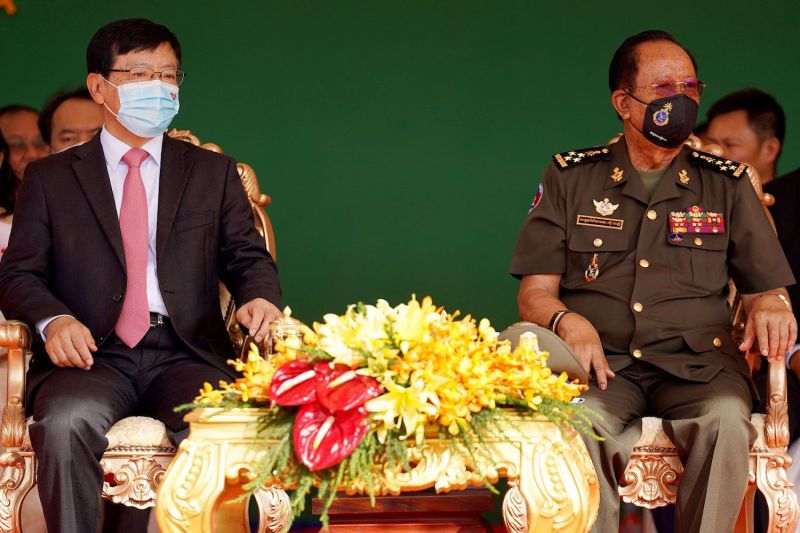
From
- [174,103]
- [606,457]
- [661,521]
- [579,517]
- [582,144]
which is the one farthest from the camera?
[582,144]

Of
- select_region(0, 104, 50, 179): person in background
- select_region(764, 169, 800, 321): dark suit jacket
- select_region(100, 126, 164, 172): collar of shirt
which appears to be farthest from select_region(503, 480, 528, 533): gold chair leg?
select_region(0, 104, 50, 179): person in background

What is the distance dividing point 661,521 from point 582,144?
177 centimetres

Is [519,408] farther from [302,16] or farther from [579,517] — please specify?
[302,16]

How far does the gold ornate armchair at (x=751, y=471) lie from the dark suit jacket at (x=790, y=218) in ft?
2.82

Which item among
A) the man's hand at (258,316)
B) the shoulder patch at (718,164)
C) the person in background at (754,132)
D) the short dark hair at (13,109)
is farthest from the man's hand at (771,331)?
the short dark hair at (13,109)

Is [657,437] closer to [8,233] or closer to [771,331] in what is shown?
[771,331]

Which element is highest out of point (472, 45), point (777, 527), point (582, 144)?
point (472, 45)

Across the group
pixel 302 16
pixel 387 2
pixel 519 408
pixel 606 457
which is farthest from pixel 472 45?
pixel 519 408

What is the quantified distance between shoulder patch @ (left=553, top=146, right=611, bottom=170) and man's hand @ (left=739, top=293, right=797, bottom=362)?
2.51 feet

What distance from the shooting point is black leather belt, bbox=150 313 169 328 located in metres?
3.77

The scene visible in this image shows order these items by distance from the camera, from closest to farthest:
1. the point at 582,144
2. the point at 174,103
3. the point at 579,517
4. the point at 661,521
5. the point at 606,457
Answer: the point at 579,517 → the point at 606,457 → the point at 174,103 → the point at 661,521 → the point at 582,144

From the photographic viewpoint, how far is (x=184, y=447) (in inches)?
113

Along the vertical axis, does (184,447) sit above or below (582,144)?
below

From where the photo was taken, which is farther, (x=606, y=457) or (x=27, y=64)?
(x=27, y=64)
